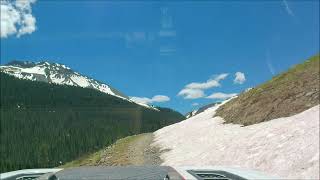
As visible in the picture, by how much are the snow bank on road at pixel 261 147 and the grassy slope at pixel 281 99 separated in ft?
5.81

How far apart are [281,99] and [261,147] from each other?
44.6 feet

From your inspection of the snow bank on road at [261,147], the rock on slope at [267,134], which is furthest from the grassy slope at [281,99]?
the snow bank on road at [261,147]

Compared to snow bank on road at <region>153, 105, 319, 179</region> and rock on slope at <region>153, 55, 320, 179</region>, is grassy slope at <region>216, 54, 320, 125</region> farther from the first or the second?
snow bank on road at <region>153, 105, 319, 179</region>

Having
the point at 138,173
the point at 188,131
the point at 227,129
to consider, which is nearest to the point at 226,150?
the point at 227,129

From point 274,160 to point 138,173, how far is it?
21.3m

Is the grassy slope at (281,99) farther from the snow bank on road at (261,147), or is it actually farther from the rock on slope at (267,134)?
the snow bank on road at (261,147)

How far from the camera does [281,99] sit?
42156 mm

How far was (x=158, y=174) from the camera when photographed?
196 inches

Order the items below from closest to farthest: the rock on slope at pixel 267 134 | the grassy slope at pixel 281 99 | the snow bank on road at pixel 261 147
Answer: the snow bank on road at pixel 261 147
the rock on slope at pixel 267 134
the grassy slope at pixel 281 99

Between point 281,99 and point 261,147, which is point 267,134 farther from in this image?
point 281,99

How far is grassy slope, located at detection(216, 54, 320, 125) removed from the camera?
37.9 m

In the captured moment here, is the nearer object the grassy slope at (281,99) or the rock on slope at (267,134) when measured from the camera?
the rock on slope at (267,134)

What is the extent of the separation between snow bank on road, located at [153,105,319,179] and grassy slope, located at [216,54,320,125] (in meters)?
1.77

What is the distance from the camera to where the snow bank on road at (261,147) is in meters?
23.4
